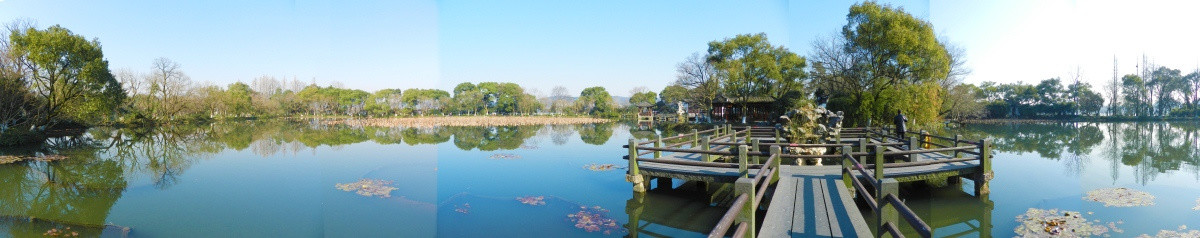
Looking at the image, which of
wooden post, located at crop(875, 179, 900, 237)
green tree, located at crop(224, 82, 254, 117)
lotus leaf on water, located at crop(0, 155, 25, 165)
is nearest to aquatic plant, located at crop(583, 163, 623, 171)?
wooden post, located at crop(875, 179, 900, 237)

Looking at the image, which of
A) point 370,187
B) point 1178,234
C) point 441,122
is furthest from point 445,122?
point 1178,234

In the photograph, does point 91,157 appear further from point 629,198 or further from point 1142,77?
point 1142,77

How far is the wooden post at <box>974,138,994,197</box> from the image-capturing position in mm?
5473

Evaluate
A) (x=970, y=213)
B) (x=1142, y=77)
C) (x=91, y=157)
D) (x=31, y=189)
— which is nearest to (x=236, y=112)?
(x=91, y=157)

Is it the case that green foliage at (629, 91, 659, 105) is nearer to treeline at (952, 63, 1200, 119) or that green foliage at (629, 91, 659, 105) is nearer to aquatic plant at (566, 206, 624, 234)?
treeline at (952, 63, 1200, 119)

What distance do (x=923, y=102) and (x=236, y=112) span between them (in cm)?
4380

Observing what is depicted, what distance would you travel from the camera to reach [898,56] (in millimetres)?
15062

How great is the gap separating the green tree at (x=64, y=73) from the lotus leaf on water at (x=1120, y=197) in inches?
933

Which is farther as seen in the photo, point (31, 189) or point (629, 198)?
point (31, 189)

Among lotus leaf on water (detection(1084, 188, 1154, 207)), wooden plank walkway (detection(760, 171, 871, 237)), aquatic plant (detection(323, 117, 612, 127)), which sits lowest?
lotus leaf on water (detection(1084, 188, 1154, 207))

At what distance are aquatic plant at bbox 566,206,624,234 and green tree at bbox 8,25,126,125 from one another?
18756 millimetres

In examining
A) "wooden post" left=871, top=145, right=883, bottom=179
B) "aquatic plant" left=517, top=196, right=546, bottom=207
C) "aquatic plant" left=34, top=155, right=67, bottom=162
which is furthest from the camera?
"aquatic plant" left=34, top=155, right=67, bottom=162

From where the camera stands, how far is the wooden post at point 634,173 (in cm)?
574

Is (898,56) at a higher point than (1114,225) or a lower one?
higher
